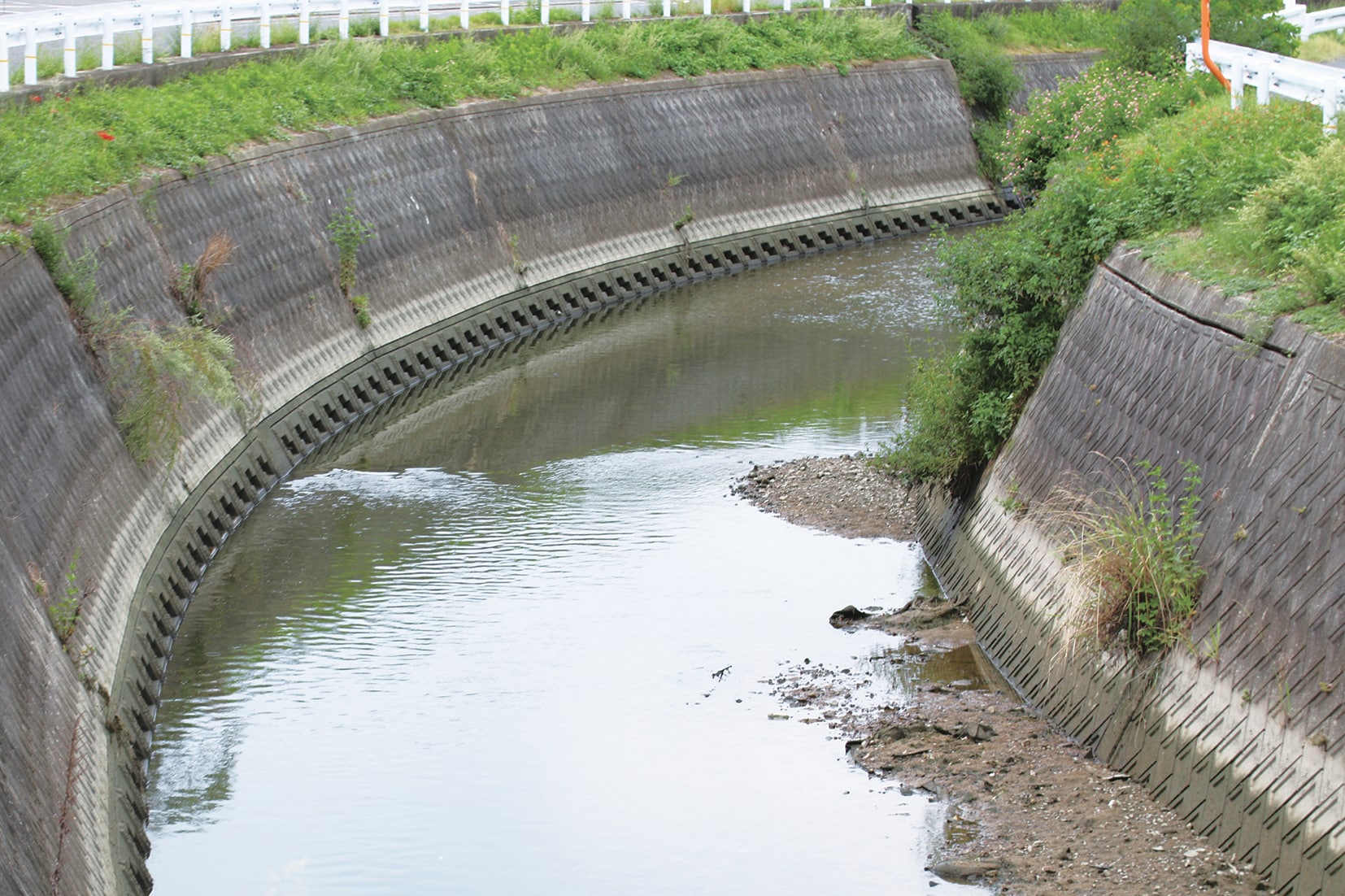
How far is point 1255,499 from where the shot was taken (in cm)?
1252

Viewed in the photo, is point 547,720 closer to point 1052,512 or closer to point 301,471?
point 1052,512

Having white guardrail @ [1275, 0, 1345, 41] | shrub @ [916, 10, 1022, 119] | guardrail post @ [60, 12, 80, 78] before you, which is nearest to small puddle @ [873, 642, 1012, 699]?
guardrail post @ [60, 12, 80, 78]

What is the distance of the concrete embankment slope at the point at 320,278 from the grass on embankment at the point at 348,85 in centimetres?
48

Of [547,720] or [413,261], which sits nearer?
[547,720]

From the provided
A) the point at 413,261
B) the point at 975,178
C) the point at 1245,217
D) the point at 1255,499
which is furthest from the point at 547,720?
the point at 975,178

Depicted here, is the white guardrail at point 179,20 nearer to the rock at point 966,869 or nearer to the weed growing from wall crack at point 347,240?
the weed growing from wall crack at point 347,240

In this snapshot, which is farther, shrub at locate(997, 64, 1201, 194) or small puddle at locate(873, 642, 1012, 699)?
shrub at locate(997, 64, 1201, 194)

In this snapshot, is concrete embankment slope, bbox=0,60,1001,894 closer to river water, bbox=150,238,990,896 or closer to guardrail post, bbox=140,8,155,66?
river water, bbox=150,238,990,896

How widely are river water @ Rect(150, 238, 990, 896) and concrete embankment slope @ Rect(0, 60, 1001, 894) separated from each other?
66 cm

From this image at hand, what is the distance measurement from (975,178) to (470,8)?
13.4 m

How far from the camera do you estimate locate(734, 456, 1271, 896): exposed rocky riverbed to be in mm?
11930

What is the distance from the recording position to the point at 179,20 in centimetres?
2756

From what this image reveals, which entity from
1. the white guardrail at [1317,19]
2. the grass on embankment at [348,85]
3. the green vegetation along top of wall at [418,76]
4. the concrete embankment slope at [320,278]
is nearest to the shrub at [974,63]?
the green vegetation along top of wall at [418,76]

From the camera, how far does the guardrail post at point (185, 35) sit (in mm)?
Answer: 27516
